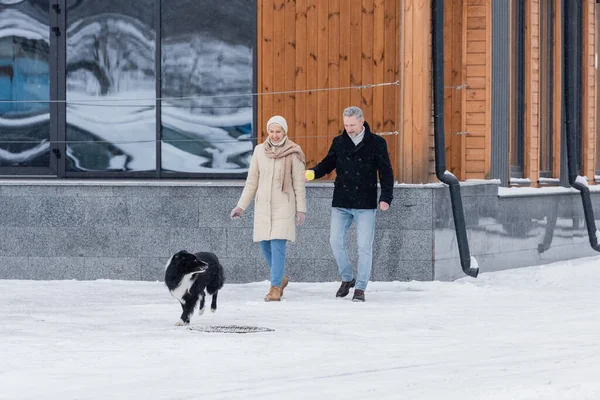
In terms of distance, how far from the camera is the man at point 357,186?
12.0 metres

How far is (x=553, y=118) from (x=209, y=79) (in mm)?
6092

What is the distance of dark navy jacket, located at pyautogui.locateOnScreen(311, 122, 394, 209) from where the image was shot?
12.0m

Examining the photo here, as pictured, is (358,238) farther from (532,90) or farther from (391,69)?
(532,90)

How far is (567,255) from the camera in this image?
58.4 ft

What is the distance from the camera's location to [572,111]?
17828 millimetres

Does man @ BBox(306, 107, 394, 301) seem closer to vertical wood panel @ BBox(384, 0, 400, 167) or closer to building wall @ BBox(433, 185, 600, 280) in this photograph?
building wall @ BBox(433, 185, 600, 280)

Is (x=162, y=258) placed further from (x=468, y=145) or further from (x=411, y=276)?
(x=468, y=145)

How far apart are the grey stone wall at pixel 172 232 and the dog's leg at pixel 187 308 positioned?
342cm

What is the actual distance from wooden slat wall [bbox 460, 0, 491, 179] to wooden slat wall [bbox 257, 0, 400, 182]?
6.15 ft

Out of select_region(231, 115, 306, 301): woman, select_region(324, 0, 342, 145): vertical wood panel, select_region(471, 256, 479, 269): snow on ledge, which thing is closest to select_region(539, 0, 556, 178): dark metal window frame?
select_region(471, 256, 479, 269): snow on ledge

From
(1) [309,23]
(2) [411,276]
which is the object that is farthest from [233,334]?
(1) [309,23]

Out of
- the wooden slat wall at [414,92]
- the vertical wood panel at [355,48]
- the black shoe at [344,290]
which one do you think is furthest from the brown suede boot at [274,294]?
the vertical wood panel at [355,48]

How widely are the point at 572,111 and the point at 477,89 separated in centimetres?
Answer: 298

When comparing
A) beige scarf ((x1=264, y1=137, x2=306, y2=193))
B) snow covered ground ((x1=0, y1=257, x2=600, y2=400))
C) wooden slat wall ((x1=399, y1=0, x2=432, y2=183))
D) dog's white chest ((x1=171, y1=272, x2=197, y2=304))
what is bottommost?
snow covered ground ((x1=0, y1=257, x2=600, y2=400))
